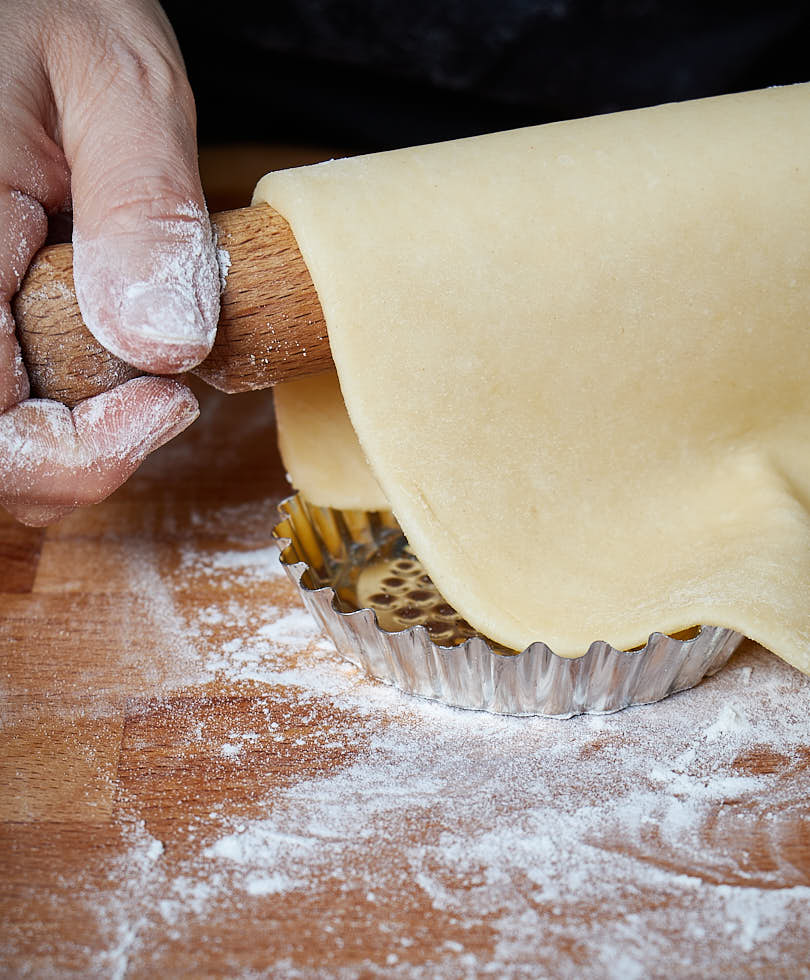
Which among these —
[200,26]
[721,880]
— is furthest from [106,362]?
[200,26]

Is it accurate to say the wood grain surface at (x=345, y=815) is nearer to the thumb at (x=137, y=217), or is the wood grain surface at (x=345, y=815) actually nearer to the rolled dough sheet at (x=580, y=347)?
the rolled dough sheet at (x=580, y=347)

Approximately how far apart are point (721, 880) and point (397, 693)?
0.91ft

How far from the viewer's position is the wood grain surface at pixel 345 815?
0.56 m

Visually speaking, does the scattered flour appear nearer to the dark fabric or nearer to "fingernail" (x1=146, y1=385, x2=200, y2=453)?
"fingernail" (x1=146, y1=385, x2=200, y2=453)

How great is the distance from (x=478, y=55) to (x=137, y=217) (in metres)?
0.65

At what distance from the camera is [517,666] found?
705 mm

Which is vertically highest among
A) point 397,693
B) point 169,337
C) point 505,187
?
point 505,187

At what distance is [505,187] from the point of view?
0.71 meters

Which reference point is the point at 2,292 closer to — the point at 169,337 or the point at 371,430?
the point at 169,337

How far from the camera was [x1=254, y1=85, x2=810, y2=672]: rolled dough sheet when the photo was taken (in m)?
0.70

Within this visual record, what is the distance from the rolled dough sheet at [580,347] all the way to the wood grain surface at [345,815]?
0.10 meters

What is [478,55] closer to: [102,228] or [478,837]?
[102,228]

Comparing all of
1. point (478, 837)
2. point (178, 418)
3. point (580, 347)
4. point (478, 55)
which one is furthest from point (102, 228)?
point (478, 55)

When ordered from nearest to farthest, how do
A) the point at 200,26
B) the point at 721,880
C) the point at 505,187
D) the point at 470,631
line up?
the point at 721,880 → the point at 505,187 → the point at 470,631 → the point at 200,26
